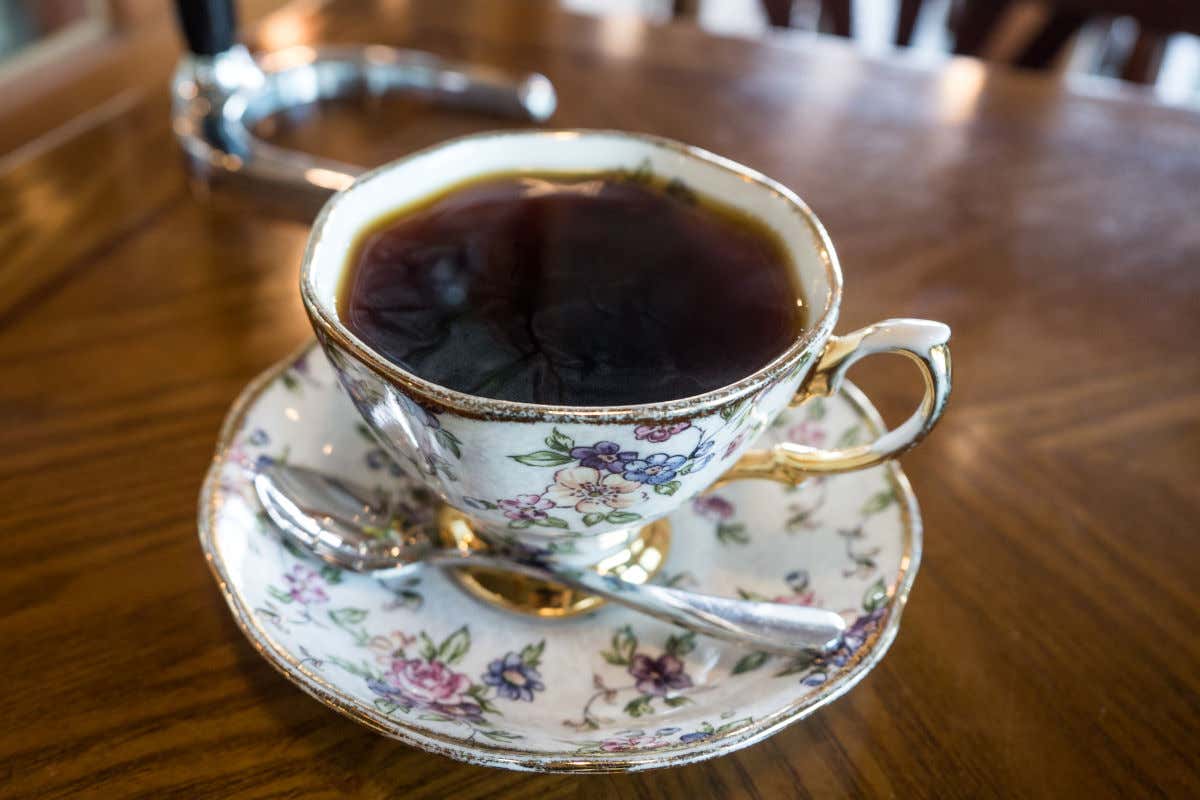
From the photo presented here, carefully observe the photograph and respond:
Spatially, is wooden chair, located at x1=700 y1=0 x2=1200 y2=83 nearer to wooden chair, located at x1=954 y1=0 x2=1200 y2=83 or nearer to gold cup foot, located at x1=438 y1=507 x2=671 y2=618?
wooden chair, located at x1=954 y1=0 x2=1200 y2=83

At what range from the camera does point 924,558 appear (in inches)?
22.5

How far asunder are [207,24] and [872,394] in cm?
70

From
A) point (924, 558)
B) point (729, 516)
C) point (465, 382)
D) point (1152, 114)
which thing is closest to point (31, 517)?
point (465, 382)

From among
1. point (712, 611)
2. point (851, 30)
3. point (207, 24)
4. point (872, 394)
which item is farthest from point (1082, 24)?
point (712, 611)

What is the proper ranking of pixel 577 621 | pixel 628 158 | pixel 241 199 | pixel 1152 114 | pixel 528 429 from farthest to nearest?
pixel 1152 114
pixel 241 199
pixel 628 158
pixel 577 621
pixel 528 429

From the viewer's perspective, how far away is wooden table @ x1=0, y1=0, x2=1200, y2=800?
455 mm

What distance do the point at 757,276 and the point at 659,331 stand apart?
75 millimetres

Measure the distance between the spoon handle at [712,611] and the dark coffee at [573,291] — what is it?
11 centimetres

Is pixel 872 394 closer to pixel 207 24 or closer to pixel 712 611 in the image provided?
pixel 712 611

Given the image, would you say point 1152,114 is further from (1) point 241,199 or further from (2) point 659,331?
(1) point 241,199

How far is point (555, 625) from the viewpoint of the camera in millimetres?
521

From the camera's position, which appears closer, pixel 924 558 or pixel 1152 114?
pixel 924 558

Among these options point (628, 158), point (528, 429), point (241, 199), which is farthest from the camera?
point (241, 199)

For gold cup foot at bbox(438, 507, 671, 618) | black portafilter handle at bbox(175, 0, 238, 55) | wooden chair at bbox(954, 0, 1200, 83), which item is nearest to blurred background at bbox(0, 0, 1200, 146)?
wooden chair at bbox(954, 0, 1200, 83)
